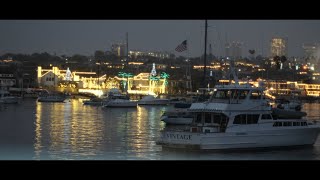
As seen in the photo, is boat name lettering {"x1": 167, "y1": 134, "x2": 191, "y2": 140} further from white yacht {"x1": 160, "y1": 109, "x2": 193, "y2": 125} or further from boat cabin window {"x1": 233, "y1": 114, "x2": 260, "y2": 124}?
white yacht {"x1": 160, "y1": 109, "x2": 193, "y2": 125}

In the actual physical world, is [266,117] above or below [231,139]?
above

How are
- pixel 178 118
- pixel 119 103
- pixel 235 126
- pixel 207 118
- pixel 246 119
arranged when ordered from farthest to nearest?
pixel 119 103 → pixel 178 118 → pixel 207 118 → pixel 246 119 → pixel 235 126

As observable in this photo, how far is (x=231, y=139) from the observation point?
8.94m

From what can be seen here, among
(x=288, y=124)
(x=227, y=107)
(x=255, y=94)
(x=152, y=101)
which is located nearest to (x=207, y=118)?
(x=227, y=107)

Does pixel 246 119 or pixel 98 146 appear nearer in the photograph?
pixel 246 119

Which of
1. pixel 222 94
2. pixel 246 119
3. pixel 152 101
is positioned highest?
pixel 222 94

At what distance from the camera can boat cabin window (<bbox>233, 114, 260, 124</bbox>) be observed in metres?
9.13

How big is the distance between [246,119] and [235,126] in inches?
10.4

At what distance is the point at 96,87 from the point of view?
46.9 metres

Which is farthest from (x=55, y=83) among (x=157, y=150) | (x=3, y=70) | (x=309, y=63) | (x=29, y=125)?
(x=157, y=150)

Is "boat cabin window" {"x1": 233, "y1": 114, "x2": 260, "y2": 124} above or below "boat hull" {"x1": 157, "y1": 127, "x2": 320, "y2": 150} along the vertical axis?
above

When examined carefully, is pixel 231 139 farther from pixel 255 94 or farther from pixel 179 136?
pixel 255 94

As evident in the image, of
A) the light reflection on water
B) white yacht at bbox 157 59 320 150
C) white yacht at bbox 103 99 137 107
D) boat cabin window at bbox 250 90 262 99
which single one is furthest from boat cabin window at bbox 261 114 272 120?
white yacht at bbox 103 99 137 107
